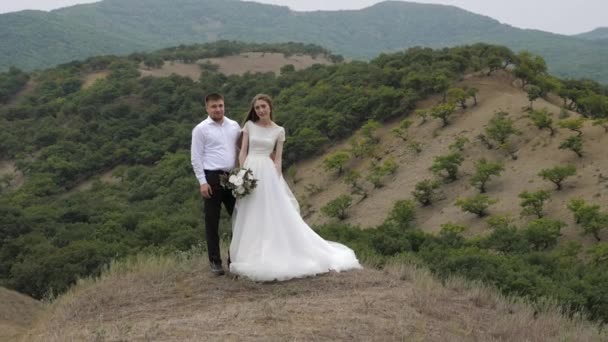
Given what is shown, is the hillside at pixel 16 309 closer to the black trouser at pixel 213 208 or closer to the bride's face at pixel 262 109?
the black trouser at pixel 213 208

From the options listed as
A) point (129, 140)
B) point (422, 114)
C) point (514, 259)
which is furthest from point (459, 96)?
point (129, 140)

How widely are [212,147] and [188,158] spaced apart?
34506 millimetres

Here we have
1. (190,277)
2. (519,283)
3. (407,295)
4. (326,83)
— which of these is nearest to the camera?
(407,295)

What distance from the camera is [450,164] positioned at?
78.7 feet

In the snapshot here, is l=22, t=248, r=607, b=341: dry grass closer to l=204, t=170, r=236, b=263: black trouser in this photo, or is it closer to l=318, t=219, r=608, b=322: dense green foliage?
l=204, t=170, r=236, b=263: black trouser

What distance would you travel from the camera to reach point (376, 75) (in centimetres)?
3719

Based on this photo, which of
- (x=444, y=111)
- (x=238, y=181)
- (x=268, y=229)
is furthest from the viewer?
(x=444, y=111)

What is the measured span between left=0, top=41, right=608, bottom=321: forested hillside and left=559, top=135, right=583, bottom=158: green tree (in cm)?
47

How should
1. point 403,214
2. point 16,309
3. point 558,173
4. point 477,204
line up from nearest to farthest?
point 16,309, point 558,173, point 477,204, point 403,214

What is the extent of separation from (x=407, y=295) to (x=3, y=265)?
21.3 m

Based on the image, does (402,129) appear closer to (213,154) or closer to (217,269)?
(217,269)

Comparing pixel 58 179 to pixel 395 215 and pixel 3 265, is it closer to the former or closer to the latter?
pixel 3 265

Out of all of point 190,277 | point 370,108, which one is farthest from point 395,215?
point 190,277

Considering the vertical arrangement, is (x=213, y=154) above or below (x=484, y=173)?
above
